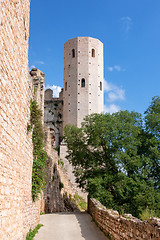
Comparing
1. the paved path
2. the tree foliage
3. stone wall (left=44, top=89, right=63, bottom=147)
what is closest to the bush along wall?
the paved path

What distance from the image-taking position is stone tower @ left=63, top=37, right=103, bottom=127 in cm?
Result: 4110

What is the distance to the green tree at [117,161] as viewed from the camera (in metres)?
19.5

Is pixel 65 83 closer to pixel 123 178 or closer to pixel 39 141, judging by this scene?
pixel 123 178

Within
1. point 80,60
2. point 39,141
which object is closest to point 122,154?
point 39,141

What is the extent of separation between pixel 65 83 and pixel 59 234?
111 ft

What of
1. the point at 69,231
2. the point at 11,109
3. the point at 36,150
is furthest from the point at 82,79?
the point at 11,109

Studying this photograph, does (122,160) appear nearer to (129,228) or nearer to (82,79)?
(129,228)

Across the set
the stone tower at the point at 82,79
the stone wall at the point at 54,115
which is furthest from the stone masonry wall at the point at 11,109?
the stone wall at the point at 54,115

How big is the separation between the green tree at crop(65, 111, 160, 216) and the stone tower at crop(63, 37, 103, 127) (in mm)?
17539

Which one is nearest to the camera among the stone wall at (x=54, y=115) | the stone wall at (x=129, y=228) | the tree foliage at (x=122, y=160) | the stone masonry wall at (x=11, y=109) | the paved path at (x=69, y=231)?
the stone masonry wall at (x=11, y=109)

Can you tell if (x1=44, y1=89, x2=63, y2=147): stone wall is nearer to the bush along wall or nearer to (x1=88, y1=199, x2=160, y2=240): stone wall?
the bush along wall

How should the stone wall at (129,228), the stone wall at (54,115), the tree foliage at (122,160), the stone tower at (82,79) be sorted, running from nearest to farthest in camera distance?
1. the stone wall at (129,228)
2. the tree foliage at (122,160)
3. the stone tower at (82,79)
4. the stone wall at (54,115)

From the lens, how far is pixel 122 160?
20.4 m

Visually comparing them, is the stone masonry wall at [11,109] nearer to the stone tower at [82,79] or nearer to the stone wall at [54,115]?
the stone tower at [82,79]
